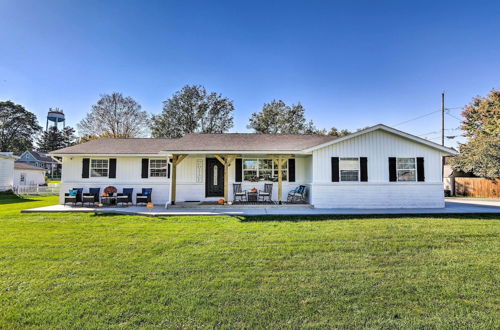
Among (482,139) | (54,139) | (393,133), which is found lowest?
(393,133)

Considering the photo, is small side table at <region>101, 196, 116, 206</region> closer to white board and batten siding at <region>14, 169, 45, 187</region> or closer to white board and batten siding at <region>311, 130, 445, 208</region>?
white board and batten siding at <region>311, 130, 445, 208</region>

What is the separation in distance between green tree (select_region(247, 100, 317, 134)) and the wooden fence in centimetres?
1625

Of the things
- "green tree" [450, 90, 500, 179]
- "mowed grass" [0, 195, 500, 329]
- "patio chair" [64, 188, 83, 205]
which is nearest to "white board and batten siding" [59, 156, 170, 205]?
"patio chair" [64, 188, 83, 205]

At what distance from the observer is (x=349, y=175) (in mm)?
11664

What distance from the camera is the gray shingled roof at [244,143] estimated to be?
12336 millimetres

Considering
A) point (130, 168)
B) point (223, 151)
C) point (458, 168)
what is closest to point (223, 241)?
point (223, 151)

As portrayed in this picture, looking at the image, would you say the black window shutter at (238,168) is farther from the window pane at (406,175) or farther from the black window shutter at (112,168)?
the window pane at (406,175)

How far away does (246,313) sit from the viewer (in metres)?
3.01

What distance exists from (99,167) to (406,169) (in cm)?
1540

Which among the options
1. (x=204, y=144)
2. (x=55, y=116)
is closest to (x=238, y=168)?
(x=204, y=144)

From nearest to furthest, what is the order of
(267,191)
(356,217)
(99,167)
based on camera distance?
(356,217) < (267,191) < (99,167)

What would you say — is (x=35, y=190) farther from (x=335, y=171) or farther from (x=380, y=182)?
(x=380, y=182)

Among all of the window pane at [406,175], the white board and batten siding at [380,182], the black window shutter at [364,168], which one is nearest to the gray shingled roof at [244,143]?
the white board and batten siding at [380,182]

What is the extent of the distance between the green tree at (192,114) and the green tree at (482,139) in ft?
78.6
